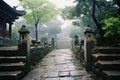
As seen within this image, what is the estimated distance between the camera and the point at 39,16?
3891 centimetres

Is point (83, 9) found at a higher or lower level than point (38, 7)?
lower

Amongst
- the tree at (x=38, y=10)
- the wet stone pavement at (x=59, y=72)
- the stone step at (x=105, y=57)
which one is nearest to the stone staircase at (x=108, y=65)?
the stone step at (x=105, y=57)

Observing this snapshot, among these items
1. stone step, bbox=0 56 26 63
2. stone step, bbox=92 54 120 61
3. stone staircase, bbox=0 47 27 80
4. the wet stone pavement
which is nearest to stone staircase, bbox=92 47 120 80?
stone step, bbox=92 54 120 61

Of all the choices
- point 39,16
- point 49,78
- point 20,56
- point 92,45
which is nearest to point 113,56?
point 92,45

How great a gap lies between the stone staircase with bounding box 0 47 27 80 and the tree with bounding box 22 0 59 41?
27.8 metres

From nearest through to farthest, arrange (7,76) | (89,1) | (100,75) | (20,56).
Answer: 1. (7,76)
2. (100,75)
3. (20,56)
4. (89,1)

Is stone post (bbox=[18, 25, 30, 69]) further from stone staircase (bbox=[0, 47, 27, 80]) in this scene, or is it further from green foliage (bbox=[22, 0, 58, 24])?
green foliage (bbox=[22, 0, 58, 24])

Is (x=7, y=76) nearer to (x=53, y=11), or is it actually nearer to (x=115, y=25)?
(x=115, y=25)

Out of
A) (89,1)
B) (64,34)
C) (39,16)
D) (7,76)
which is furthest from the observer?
(64,34)

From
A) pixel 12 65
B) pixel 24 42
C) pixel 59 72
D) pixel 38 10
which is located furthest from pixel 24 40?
pixel 38 10

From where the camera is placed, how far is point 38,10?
127ft

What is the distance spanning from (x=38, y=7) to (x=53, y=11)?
3571 millimetres

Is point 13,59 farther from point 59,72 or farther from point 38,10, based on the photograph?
point 38,10

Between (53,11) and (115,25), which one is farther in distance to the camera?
(53,11)
